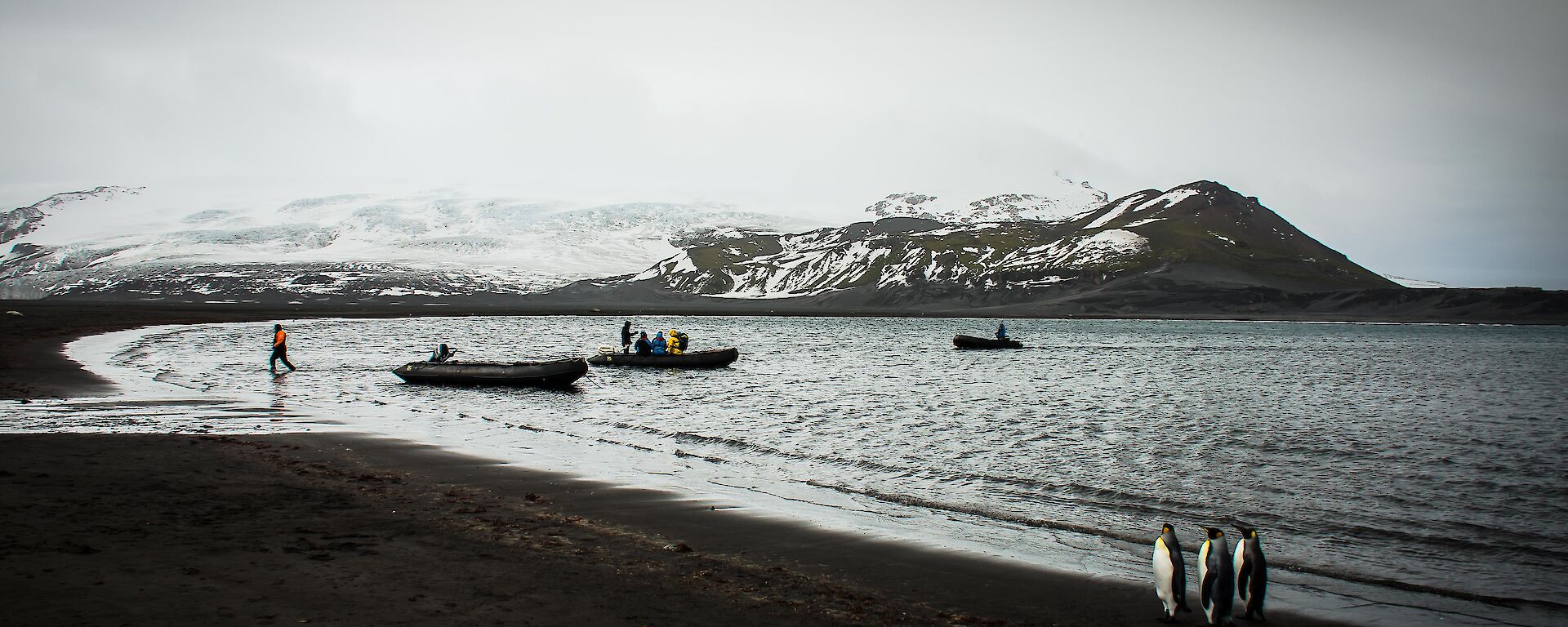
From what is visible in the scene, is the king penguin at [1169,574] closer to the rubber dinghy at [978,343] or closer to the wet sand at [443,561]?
the wet sand at [443,561]

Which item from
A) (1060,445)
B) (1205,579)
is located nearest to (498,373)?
(1060,445)

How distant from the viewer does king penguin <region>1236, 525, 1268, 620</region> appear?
11.7 m

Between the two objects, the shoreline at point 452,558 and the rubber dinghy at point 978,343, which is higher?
the rubber dinghy at point 978,343

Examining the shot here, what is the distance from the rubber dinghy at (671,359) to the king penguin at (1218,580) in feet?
163

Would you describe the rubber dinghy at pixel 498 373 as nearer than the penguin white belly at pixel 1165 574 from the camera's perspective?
No

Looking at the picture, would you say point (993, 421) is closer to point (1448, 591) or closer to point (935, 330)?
point (1448, 591)

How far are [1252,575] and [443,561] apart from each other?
980 cm

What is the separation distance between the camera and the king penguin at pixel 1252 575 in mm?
11727

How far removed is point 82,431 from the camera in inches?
929

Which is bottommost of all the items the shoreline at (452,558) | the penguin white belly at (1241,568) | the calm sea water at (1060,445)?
the calm sea water at (1060,445)

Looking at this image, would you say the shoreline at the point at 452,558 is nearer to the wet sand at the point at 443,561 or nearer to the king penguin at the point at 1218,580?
the wet sand at the point at 443,561

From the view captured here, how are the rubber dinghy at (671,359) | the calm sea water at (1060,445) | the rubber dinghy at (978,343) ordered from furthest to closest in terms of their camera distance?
the rubber dinghy at (978,343) → the rubber dinghy at (671,359) → the calm sea water at (1060,445)

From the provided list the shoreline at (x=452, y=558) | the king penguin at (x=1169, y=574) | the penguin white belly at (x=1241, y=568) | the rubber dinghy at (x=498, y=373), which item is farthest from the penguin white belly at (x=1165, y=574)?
the rubber dinghy at (x=498, y=373)

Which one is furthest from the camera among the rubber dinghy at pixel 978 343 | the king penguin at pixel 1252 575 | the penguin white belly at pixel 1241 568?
the rubber dinghy at pixel 978 343
